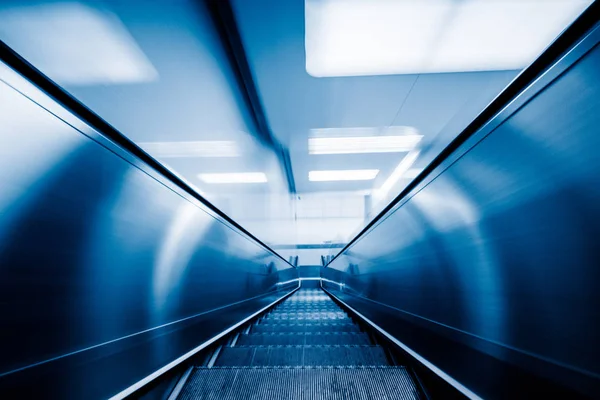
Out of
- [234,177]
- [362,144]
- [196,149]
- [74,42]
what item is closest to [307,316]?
[196,149]

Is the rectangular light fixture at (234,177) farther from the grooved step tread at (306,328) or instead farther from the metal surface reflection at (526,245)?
the metal surface reflection at (526,245)

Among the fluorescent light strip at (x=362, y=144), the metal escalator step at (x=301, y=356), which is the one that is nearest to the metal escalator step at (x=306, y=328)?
the metal escalator step at (x=301, y=356)

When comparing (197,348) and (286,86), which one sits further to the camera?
(286,86)

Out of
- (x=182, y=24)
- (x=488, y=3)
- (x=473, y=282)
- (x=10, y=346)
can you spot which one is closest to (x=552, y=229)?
(x=473, y=282)

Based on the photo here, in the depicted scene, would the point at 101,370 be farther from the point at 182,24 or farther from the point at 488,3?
the point at 488,3

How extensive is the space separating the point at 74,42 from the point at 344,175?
347 inches

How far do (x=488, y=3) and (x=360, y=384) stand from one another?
168 inches

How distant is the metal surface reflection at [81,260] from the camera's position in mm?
947

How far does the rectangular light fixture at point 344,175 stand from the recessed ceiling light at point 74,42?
24.1 feet

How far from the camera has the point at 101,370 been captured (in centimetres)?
129

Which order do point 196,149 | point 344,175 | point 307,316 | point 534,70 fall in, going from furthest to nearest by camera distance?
point 344,175
point 196,149
point 307,316
point 534,70

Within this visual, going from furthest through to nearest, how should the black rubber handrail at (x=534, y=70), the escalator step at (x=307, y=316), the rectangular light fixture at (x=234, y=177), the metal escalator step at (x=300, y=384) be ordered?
the rectangular light fixture at (x=234, y=177)
the escalator step at (x=307, y=316)
the metal escalator step at (x=300, y=384)
the black rubber handrail at (x=534, y=70)

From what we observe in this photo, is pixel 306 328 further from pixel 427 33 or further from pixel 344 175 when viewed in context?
pixel 344 175

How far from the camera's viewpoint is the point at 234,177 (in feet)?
25.8
